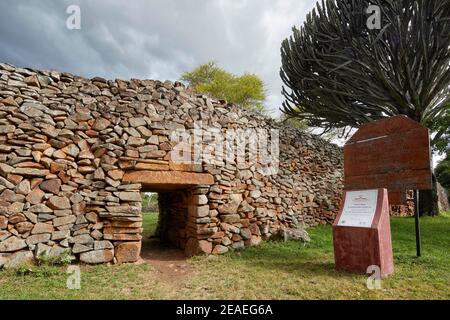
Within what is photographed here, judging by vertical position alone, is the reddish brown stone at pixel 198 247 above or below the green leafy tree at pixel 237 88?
below

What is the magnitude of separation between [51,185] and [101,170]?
77 centimetres

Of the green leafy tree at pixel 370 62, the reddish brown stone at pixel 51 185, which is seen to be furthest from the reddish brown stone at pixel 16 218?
the green leafy tree at pixel 370 62

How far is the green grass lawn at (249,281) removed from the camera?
3.16 m

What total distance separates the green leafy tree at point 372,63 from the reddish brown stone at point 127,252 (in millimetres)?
7128

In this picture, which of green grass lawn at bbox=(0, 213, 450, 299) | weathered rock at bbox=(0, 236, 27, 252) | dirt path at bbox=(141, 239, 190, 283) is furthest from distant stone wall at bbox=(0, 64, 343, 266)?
green grass lawn at bbox=(0, 213, 450, 299)

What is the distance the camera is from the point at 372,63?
7797mm

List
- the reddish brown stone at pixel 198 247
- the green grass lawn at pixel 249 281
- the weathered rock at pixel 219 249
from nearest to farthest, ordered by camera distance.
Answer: the green grass lawn at pixel 249 281, the reddish brown stone at pixel 198 247, the weathered rock at pixel 219 249

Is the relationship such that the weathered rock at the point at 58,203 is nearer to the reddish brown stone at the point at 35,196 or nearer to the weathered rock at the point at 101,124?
the reddish brown stone at the point at 35,196

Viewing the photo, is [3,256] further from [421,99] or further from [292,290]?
[421,99]

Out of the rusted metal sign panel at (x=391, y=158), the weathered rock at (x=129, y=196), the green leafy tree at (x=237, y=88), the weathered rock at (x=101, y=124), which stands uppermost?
the green leafy tree at (x=237, y=88)

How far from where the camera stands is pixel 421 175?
13.6 feet

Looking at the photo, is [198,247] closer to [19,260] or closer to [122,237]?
[122,237]

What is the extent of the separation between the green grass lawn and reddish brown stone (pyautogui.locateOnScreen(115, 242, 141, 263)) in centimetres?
23

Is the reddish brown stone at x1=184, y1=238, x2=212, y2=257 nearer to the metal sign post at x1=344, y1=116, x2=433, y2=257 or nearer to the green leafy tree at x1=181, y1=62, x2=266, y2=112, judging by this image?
the metal sign post at x1=344, y1=116, x2=433, y2=257
